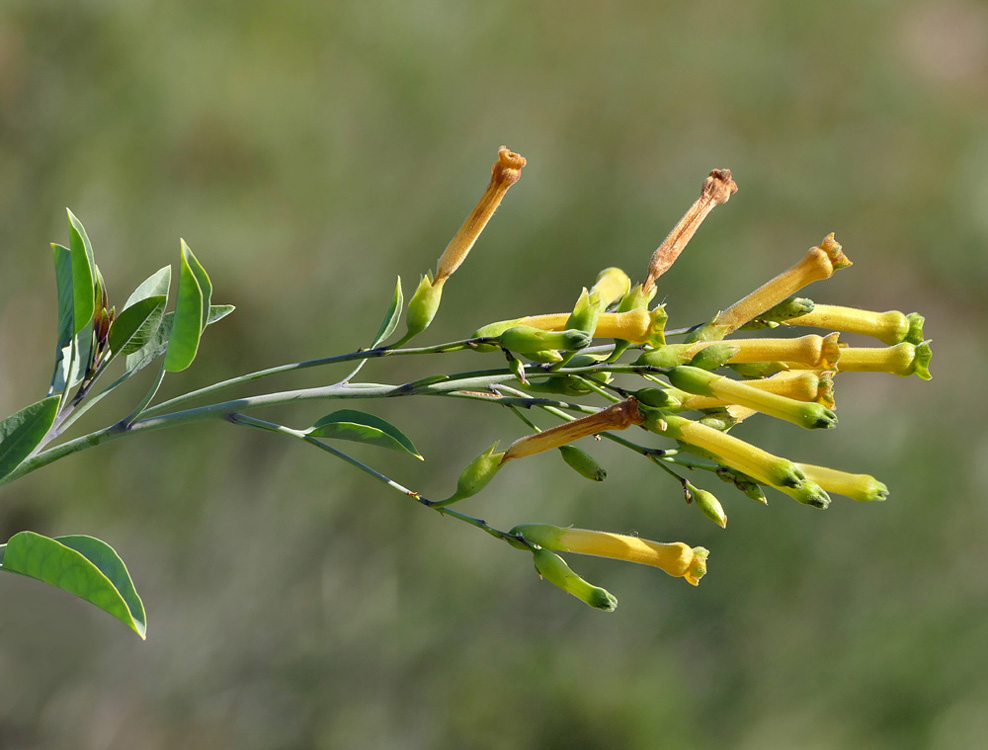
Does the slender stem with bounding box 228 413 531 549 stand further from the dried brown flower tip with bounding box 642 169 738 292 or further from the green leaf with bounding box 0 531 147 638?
the dried brown flower tip with bounding box 642 169 738 292

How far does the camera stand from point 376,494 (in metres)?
4.38

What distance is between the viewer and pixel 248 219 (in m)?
5.38

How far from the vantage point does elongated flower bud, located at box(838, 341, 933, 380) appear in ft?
3.96

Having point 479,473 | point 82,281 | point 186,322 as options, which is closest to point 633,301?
point 479,473

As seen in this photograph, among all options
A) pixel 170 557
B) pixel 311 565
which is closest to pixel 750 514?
pixel 311 565

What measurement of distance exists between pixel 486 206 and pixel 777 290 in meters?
0.44

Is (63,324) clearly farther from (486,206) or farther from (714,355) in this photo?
(714,355)

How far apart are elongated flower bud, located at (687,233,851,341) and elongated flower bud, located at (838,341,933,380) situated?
0.42ft

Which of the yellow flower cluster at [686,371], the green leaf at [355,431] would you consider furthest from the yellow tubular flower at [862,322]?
the green leaf at [355,431]

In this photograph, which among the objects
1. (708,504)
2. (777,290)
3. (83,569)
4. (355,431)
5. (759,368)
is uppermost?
(777,290)

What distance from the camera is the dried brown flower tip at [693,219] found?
52.5 inches

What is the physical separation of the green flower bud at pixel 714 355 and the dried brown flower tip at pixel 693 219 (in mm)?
168

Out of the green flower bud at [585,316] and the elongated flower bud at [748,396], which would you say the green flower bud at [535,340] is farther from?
the elongated flower bud at [748,396]

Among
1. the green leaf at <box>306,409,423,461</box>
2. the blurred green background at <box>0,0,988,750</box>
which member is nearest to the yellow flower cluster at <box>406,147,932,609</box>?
the green leaf at <box>306,409,423,461</box>
